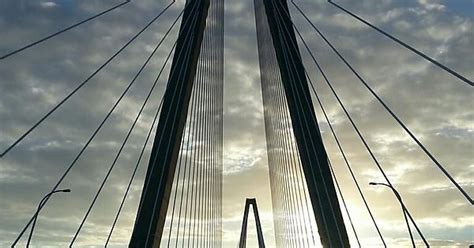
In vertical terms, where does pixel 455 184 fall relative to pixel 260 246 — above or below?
below

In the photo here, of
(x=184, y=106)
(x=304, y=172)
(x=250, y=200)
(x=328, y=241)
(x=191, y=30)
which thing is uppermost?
(x=250, y=200)

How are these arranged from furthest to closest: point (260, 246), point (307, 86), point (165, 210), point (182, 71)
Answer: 1. point (260, 246)
2. point (307, 86)
3. point (182, 71)
4. point (165, 210)

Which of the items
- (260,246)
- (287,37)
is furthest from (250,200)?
(287,37)

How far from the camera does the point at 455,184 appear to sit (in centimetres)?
1038

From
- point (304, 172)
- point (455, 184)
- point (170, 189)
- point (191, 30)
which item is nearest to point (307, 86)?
point (304, 172)

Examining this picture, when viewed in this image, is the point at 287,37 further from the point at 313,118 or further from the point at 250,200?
the point at 250,200

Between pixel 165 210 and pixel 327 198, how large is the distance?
5.70 m

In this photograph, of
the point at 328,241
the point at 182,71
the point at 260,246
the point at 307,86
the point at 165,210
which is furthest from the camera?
the point at 260,246

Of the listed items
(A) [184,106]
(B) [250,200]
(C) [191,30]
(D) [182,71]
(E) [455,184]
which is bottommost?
(E) [455,184]

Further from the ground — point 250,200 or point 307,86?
point 250,200

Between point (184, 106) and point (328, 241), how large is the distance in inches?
266

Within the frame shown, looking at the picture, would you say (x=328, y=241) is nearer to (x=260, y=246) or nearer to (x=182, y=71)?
(x=182, y=71)

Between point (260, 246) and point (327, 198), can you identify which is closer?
point (327, 198)

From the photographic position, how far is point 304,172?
20.6 meters
